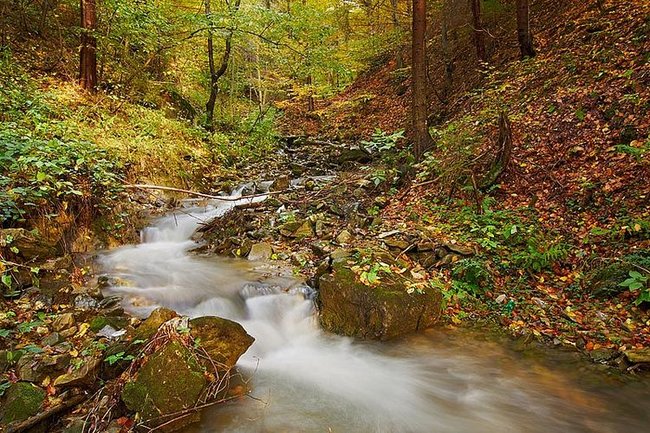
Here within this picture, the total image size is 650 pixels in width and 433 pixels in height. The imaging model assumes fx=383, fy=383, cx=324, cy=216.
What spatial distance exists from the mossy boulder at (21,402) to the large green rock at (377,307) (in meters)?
3.10

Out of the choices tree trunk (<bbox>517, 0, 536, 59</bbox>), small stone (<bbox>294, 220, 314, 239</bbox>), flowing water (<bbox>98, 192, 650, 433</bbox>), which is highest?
tree trunk (<bbox>517, 0, 536, 59</bbox>)

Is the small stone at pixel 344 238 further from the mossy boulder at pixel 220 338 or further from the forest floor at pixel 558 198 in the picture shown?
the mossy boulder at pixel 220 338

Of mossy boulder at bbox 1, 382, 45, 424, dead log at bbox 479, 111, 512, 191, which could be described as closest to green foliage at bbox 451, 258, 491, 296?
dead log at bbox 479, 111, 512, 191

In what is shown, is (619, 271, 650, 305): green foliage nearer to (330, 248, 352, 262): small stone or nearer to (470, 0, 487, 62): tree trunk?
(330, 248, 352, 262): small stone

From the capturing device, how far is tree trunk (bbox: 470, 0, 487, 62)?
1077cm

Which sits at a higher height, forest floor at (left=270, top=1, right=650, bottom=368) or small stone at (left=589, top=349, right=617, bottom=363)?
forest floor at (left=270, top=1, right=650, bottom=368)

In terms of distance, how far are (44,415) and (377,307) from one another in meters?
3.38

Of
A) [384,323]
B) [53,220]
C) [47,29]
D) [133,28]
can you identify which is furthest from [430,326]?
[47,29]

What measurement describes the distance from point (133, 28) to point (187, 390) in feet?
27.5

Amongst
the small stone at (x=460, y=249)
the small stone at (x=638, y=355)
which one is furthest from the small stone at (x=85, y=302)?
the small stone at (x=638, y=355)

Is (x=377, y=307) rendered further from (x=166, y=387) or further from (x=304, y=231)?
(x=304, y=231)

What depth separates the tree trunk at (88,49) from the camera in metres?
8.14

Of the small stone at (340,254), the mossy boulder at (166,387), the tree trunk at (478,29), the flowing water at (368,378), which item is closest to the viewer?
the mossy boulder at (166,387)

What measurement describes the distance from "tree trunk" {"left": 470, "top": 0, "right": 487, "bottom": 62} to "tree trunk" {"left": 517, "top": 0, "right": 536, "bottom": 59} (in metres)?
1.00
